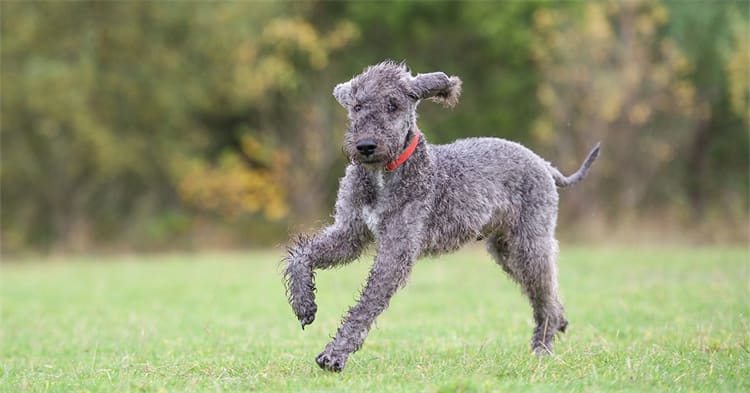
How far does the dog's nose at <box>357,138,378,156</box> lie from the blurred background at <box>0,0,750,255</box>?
18946 mm

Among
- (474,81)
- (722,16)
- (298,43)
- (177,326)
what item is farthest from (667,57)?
(177,326)

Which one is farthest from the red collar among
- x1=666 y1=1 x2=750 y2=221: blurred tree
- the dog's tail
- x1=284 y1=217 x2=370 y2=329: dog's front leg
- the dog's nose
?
x1=666 y1=1 x2=750 y2=221: blurred tree

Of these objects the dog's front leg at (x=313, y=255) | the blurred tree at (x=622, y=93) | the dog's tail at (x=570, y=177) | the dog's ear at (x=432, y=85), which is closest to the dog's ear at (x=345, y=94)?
the dog's ear at (x=432, y=85)

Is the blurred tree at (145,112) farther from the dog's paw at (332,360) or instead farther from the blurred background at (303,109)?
the dog's paw at (332,360)

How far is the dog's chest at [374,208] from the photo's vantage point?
6766mm

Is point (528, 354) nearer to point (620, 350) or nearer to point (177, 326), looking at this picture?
point (620, 350)

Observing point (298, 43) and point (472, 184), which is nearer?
point (472, 184)

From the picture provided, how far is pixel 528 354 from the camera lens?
7570 millimetres

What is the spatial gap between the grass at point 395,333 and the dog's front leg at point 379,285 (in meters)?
0.18

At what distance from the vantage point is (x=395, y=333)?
9.44m

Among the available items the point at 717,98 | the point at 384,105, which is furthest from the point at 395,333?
the point at 717,98

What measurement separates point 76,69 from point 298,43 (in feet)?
20.5

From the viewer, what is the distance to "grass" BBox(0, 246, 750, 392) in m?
6.37

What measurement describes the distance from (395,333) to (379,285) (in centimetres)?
→ 303
